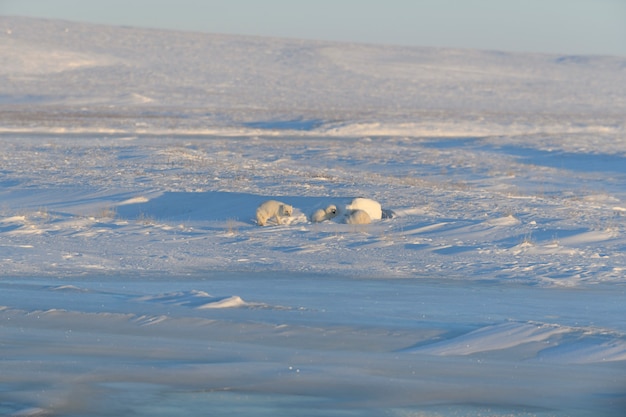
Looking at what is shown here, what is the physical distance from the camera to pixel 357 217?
1419cm

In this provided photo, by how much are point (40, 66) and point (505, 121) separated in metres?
49.8

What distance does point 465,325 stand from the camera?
828cm

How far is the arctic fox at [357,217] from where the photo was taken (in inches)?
558

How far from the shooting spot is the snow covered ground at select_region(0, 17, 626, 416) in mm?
6535

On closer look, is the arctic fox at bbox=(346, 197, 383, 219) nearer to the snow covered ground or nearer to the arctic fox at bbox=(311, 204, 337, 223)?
the snow covered ground

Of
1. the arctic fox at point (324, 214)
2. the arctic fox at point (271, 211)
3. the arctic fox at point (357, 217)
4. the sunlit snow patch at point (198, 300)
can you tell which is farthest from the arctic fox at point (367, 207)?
the sunlit snow patch at point (198, 300)

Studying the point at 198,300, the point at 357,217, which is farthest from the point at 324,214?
the point at 198,300

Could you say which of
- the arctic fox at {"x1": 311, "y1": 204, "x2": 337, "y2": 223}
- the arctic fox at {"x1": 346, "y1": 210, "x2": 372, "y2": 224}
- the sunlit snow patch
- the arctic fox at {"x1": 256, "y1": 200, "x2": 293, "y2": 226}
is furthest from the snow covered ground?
the arctic fox at {"x1": 256, "y1": 200, "x2": 293, "y2": 226}

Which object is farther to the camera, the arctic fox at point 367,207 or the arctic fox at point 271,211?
the arctic fox at point 367,207

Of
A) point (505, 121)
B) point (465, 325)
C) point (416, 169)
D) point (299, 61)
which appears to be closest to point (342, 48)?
point (299, 61)

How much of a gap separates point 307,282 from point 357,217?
151 inches

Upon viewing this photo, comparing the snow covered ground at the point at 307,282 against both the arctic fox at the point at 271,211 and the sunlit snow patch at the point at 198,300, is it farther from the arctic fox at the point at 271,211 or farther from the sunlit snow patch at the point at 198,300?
the arctic fox at the point at 271,211

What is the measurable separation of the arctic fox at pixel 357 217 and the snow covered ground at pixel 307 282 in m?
0.14

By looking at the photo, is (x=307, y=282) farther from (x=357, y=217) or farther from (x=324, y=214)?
(x=324, y=214)
